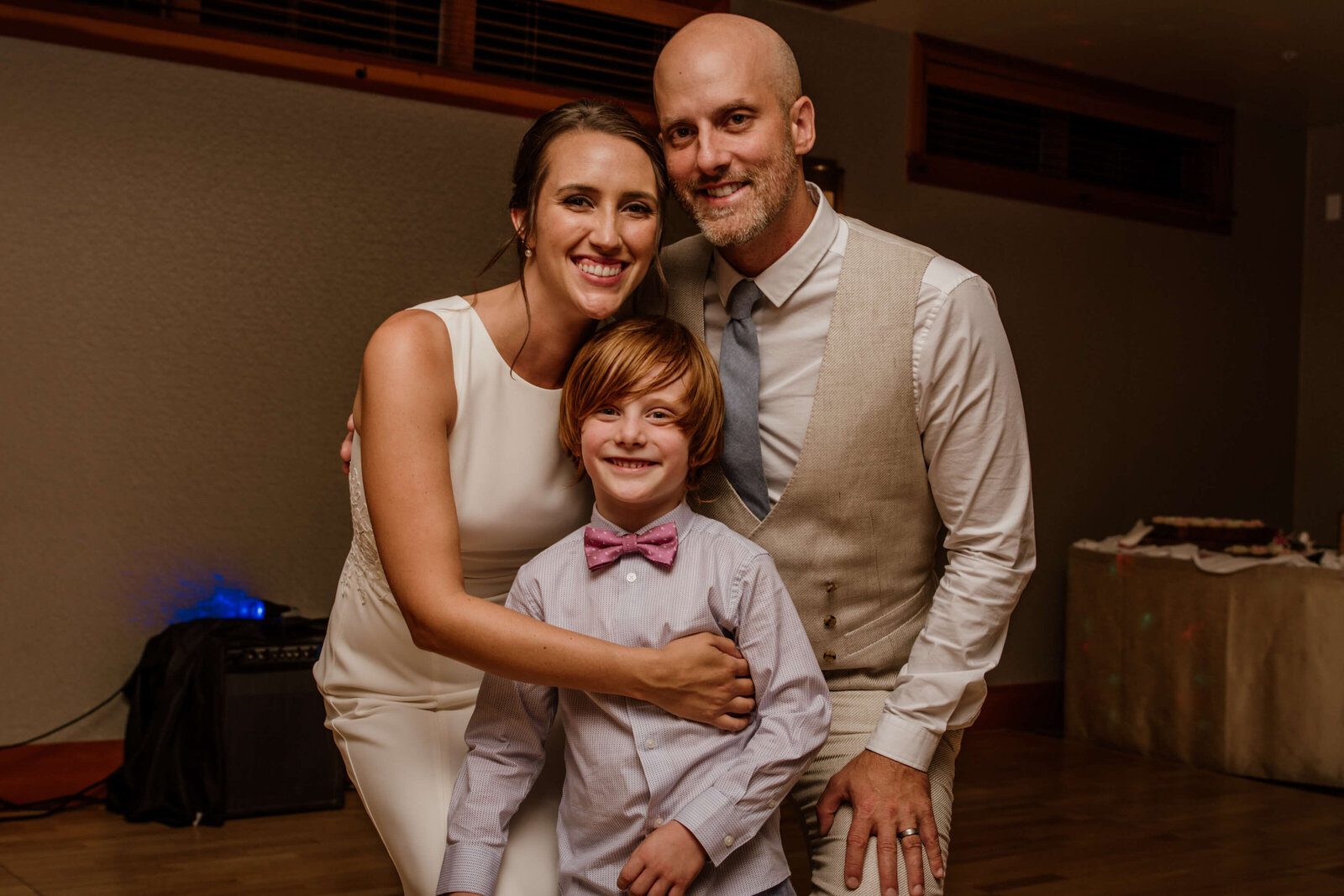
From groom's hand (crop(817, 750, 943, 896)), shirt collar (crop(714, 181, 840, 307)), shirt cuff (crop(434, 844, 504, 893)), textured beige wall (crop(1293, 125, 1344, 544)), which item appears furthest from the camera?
textured beige wall (crop(1293, 125, 1344, 544))

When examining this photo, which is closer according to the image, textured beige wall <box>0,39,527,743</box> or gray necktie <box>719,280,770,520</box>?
gray necktie <box>719,280,770,520</box>

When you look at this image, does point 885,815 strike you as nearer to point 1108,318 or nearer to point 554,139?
point 554,139

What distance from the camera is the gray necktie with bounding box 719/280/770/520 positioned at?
6.24 feet

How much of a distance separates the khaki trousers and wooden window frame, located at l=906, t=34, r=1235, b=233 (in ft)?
12.2

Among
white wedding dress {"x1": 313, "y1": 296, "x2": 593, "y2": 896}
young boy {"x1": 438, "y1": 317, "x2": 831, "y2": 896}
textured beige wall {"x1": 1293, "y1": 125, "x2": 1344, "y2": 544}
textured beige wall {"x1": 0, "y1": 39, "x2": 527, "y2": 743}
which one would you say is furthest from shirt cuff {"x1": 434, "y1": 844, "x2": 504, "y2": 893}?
textured beige wall {"x1": 1293, "y1": 125, "x2": 1344, "y2": 544}

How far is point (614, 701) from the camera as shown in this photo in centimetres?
163

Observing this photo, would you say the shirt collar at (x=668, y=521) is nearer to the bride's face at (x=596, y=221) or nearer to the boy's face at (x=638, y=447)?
the boy's face at (x=638, y=447)

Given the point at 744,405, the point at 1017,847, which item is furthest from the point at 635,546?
the point at 1017,847

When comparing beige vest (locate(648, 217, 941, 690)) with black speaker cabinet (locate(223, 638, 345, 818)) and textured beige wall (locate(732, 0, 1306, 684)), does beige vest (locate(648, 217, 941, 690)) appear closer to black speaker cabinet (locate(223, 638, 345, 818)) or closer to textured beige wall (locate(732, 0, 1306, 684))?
black speaker cabinet (locate(223, 638, 345, 818))

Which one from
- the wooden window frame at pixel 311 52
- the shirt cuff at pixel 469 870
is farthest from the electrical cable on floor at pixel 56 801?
the shirt cuff at pixel 469 870

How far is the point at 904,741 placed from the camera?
5.90 ft

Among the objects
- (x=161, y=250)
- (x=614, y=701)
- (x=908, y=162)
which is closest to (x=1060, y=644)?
(x=908, y=162)

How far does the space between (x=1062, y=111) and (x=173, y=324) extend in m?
3.95

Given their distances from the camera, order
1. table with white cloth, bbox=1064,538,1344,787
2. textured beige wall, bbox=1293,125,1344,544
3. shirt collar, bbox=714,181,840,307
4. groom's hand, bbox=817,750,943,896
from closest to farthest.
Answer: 1. groom's hand, bbox=817,750,943,896
2. shirt collar, bbox=714,181,840,307
3. table with white cloth, bbox=1064,538,1344,787
4. textured beige wall, bbox=1293,125,1344,544
